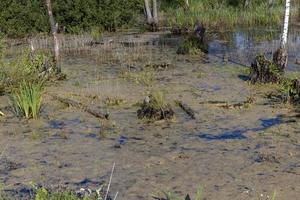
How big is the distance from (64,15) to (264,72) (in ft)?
53.1

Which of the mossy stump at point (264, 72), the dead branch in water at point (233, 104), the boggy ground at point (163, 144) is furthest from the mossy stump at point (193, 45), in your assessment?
the dead branch in water at point (233, 104)

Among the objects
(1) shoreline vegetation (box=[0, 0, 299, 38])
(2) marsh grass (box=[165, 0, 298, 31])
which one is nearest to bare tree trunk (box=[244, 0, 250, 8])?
(2) marsh grass (box=[165, 0, 298, 31])

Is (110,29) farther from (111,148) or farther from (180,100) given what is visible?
(111,148)

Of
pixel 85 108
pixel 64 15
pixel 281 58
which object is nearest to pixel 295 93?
pixel 281 58

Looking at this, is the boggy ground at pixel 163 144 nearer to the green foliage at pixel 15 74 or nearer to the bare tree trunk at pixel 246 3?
the green foliage at pixel 15 74

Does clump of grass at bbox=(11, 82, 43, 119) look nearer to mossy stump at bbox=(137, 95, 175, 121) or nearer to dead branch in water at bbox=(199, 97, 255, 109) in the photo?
mossy stump at bbox=(137, 95, 175, 121)

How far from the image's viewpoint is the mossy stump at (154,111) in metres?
10.7

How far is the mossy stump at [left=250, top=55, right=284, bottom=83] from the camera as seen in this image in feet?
45.3

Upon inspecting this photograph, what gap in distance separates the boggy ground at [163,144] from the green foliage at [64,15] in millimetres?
13388

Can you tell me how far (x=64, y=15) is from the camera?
2794cm

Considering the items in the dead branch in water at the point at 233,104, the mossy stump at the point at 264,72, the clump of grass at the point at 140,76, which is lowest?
the dead branch in water at the point at 233,104

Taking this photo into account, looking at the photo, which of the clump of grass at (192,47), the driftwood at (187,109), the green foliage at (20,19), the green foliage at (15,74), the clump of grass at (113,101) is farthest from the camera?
the green foliage at (20,19)

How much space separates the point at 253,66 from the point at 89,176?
7.71m

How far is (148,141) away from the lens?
947cm
